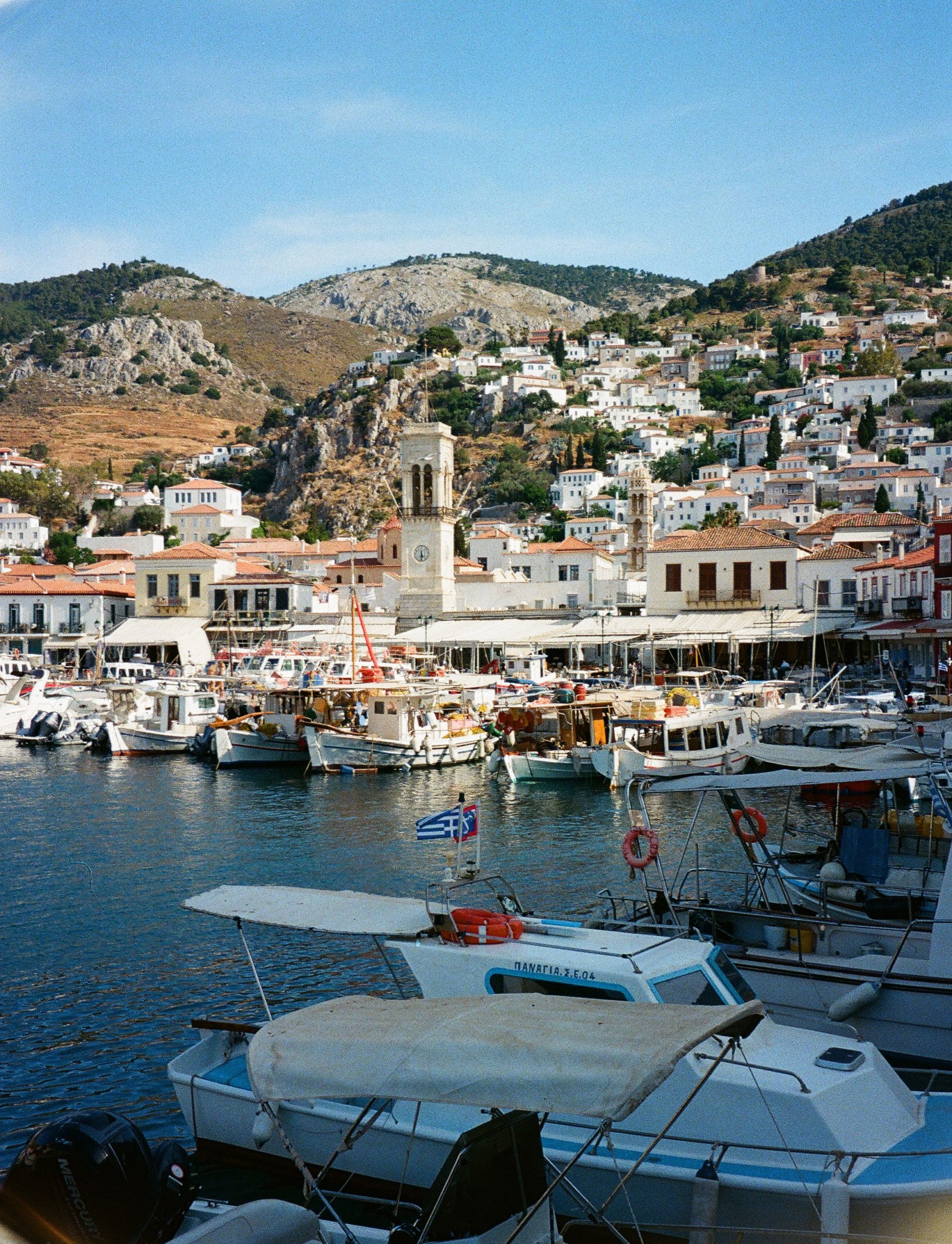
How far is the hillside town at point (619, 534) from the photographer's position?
203 ft

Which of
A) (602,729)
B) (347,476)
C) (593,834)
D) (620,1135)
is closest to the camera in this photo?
(620,1135)

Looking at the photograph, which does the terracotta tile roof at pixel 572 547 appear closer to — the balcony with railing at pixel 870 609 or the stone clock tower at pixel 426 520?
the stone clock tower at pixel 426 520

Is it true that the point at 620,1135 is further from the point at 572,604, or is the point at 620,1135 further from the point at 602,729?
the point at 572,604

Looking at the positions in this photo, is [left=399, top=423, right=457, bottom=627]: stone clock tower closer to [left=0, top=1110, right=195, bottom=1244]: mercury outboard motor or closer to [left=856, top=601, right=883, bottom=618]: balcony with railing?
[left=856, top=601, right=883, bottom=618]: balcony with railing

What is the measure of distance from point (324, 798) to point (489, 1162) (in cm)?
2653

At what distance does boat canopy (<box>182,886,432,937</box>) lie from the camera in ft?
34.1

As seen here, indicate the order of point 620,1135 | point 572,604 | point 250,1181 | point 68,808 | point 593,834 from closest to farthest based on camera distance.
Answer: point 620,1135 → point 250,1181 → point 593,834 → point 68,808 → point 572,604

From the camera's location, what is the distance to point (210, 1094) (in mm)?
10406

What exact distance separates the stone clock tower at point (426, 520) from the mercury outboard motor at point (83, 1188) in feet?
204

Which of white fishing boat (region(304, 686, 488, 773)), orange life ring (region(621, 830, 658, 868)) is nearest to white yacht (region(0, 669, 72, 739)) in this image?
white fishing boat (region(304, 686, 488, 773))

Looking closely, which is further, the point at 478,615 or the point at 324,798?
the point at 478,615

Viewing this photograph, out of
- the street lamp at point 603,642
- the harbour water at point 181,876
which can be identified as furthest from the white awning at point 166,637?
the harbour water at point 181,876

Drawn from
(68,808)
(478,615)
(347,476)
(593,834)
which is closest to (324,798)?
(68,808)

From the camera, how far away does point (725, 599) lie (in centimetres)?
6288
